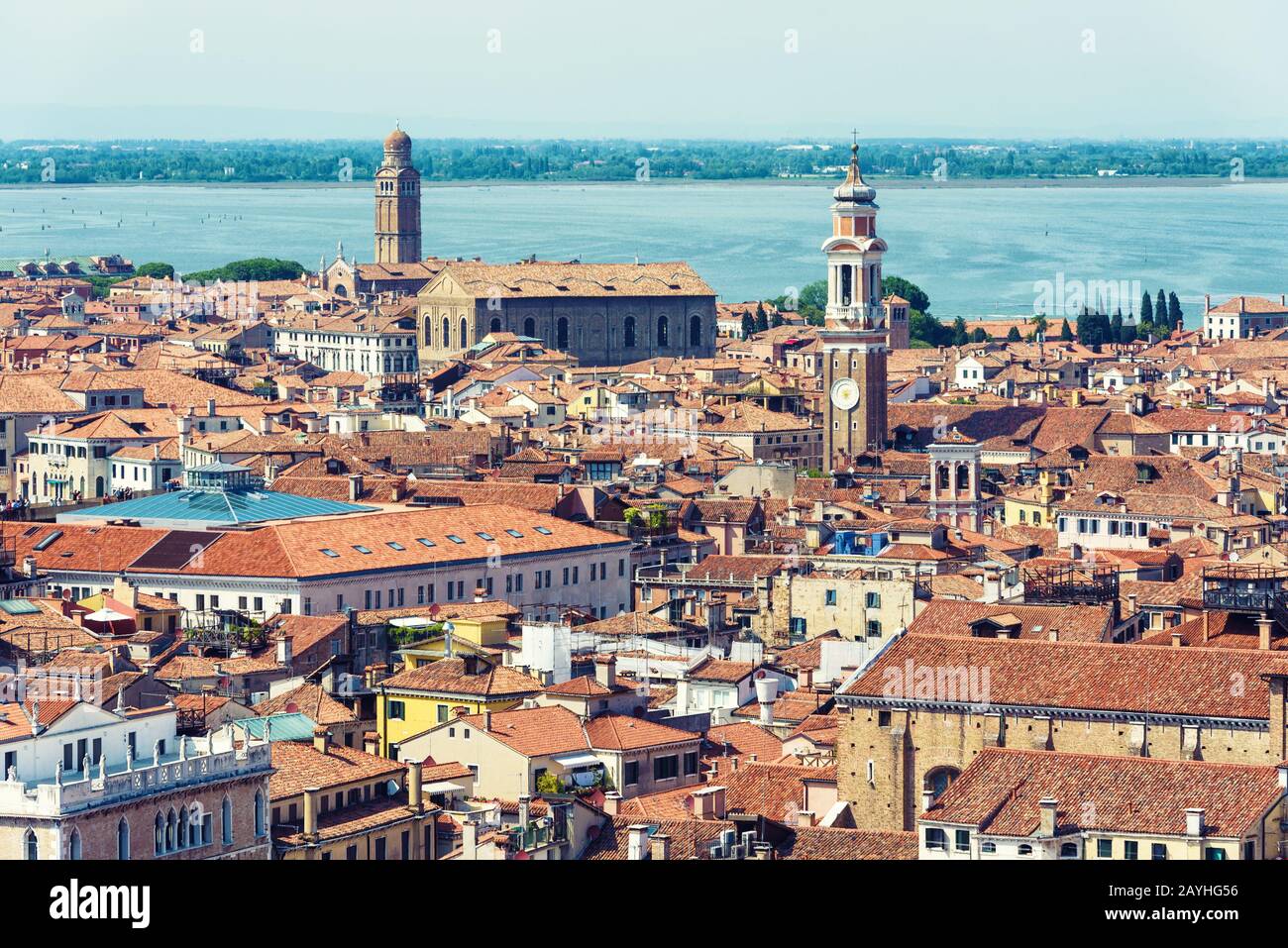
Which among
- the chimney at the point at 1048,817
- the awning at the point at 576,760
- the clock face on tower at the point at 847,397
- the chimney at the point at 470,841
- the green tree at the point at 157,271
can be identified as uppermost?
the chimney at the point at 1048,817

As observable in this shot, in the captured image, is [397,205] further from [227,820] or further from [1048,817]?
[1048,817]

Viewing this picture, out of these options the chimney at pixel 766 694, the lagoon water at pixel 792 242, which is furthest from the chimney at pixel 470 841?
the lagoon water at pixel 792 242

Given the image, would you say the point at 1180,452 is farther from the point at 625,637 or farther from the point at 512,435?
the point at 625,637

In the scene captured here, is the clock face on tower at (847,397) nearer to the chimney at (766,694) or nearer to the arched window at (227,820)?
the chimney at (766,694)

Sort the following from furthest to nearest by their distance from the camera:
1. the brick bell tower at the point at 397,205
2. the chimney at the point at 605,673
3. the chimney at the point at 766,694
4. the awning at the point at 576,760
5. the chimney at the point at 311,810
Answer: the brick bell tower at the point at 397,205 → the chimney at the point at 766,694 → the chimney at the point at 605,673 → the awning at the point at 576,760 → the chimney at the point at 311,810

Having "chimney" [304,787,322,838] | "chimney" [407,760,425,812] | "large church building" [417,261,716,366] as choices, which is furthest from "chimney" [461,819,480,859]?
"large church building" [417,261,716,366]

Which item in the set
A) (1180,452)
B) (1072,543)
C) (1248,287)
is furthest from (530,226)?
(1072,543)
